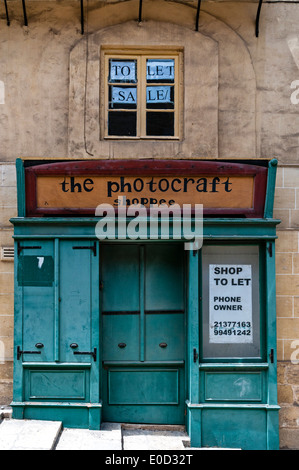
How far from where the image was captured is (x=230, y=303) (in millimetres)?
6141

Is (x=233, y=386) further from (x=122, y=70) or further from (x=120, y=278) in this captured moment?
(x=122, y=70)

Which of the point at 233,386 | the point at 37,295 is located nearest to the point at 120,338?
the point at 37,295

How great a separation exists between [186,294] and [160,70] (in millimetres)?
3400

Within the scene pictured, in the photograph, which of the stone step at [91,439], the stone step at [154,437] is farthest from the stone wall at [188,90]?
the stone step at [154,437]

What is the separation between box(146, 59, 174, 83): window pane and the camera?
6.82m

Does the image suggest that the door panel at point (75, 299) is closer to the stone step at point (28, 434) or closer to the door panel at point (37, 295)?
the door panel at point (37, 295)

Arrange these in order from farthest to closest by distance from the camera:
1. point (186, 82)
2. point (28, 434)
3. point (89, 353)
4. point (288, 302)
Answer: point (186, 82) → point (288, 302) → point (89, 353) → point (28, 434)

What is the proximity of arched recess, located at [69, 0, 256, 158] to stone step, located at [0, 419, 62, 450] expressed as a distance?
12.3ft

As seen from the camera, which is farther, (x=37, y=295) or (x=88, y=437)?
(x=37, y=295)

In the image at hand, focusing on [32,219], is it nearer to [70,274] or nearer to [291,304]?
[70,274]

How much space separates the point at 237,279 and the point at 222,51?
3.45 meters

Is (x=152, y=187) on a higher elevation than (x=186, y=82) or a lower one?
lower

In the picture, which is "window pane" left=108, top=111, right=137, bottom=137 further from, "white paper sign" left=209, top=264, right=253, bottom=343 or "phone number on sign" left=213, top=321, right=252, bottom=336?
"phone number on sign" left=213, top=321, right=252, bottom=336

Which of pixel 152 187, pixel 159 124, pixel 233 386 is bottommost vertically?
pixel 233 386
